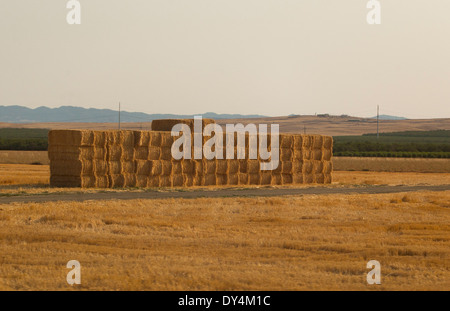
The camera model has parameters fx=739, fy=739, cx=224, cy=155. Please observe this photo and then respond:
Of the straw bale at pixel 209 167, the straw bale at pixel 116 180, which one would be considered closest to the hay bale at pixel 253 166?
the straw bale at pixel 209 167

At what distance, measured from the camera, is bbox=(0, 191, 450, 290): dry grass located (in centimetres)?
1148

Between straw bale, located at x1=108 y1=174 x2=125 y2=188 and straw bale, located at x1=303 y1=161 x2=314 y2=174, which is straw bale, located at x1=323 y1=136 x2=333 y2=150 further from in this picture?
straw bale, located at x1=108 y1=174 x2=125 y2=188

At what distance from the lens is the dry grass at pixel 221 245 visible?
1148 centimetres

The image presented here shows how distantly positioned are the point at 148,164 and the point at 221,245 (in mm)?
16575

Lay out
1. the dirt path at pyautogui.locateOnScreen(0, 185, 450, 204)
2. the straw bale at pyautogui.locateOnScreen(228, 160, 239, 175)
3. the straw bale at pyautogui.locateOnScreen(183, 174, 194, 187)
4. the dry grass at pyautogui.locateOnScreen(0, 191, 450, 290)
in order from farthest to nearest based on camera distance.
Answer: the straw bale at pyautogui.locateOnScreen(228, 160, 239, 175), the straw bale at pyautogui.locateOnScreen(183, 174, 194, 187), the dirt path at pyautogui.locateOnScreen(0, 185, 450, 204), the dry grass at pyautogui.locateOnScreen(0, 191, 450, 290)

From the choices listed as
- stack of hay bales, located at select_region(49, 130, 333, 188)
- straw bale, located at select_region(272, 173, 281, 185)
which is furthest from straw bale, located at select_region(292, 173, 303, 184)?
straw bale, located at select_region(272, 173, 281, 185)

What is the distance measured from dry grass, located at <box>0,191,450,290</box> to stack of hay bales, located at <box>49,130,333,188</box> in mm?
7044

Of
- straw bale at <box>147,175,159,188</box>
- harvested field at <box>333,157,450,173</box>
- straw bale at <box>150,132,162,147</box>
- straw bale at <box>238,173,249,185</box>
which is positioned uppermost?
straw bale at <box>150,132,162,147</box>

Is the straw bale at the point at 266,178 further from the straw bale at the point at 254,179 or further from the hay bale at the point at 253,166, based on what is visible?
the hay bale at the point at 253,166

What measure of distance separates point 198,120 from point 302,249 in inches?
749

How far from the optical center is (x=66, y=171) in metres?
29.3

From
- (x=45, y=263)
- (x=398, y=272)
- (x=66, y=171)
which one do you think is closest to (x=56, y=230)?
(x=45, y=263)

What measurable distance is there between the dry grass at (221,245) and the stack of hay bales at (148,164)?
277 inches

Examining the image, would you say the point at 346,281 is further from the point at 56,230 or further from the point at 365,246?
the point at 56,230
